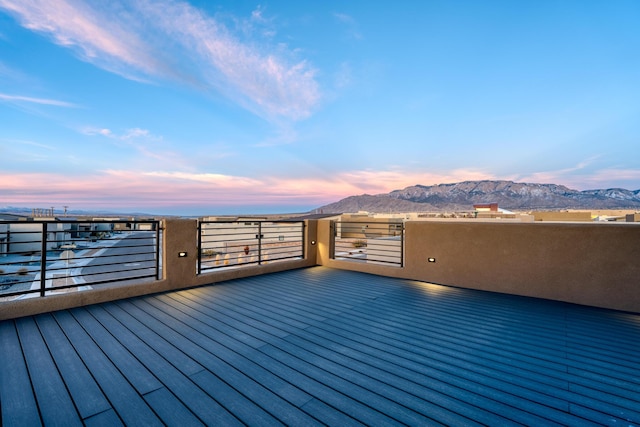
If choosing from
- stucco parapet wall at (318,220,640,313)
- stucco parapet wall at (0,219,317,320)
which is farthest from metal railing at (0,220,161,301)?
stucco parapet wall at (318,220,640,313)

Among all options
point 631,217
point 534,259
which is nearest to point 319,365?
point 534,259

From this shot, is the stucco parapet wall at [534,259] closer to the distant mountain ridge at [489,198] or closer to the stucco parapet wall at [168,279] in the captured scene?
the stucco parapet wall at [168,279]

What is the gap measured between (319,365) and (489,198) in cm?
8141

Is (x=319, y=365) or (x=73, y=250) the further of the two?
(x=73, y=250)

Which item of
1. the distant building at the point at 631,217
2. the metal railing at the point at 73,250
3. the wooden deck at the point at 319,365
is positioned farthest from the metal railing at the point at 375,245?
the distant building at the point at 631,217

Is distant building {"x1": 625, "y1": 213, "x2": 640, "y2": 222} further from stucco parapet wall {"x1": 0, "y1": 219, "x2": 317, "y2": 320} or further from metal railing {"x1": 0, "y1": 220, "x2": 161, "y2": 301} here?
metal railing {"x1": 0, "y1": 220, "x2": 161, "y2": 301}

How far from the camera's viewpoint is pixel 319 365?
2080 mm

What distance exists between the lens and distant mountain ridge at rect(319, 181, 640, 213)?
189ft

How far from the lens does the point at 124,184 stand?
15.4m

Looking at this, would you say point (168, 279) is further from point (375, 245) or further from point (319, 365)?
point (375, 245)

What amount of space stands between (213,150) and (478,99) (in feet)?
39.2

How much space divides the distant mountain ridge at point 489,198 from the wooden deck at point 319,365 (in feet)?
159

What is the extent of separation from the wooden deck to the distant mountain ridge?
159ft

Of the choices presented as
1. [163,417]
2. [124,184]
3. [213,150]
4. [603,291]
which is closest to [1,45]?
[213,150]
